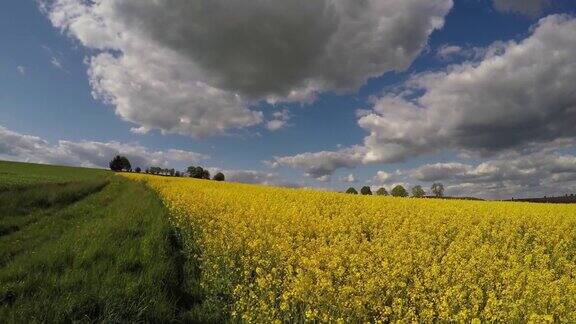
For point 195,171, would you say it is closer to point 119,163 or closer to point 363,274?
point 119,163

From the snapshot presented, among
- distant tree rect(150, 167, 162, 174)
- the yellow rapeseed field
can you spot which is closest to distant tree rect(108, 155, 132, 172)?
distant tree rect(150, 167, 162, 174)

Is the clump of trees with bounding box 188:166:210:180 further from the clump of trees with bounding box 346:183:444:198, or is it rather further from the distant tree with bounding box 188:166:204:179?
the clump of trees with bounding box 346:183:444:198

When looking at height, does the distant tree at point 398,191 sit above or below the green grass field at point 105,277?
above

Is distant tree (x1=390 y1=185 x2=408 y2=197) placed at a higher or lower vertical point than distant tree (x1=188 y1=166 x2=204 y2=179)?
lower

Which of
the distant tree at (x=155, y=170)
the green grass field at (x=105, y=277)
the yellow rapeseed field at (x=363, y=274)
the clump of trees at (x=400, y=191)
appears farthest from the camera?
the distant tree at (x=155, y=170)

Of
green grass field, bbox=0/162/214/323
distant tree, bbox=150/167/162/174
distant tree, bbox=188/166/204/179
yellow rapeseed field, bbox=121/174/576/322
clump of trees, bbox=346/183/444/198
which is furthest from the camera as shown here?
distant tree, bbox=188/166/204/179

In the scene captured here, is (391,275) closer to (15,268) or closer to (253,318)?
(253,318)

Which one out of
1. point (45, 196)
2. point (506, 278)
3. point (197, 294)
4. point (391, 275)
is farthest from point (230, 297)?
point (45, 196)

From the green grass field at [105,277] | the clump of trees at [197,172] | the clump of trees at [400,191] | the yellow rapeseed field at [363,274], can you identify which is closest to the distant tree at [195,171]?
the clump of trees at [197,172]

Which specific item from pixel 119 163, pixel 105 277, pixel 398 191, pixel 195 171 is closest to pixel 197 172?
pixel 195 171

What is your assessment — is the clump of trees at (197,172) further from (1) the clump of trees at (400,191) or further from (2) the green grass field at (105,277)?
(2) the green grass field at (105,277)

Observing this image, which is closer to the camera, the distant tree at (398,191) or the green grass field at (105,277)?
the green grass field at (105,277)

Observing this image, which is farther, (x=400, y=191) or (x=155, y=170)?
(x=155, y=170)

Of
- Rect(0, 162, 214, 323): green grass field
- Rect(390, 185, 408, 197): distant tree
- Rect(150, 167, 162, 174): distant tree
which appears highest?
Rect(150, 167, 162, 174): distant tree
